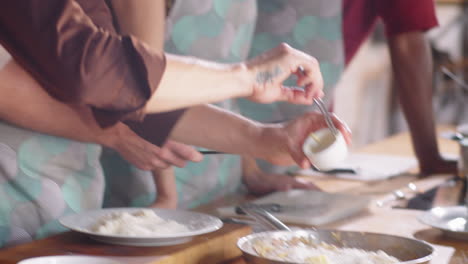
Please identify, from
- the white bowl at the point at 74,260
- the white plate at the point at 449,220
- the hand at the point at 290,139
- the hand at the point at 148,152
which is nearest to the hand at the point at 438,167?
the white plate at the point at 449,220

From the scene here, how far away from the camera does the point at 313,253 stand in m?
0.94

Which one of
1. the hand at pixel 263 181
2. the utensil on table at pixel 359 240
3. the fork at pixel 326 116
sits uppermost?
the fork at pixel 326 116

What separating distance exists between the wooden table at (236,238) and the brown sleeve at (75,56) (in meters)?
0.19

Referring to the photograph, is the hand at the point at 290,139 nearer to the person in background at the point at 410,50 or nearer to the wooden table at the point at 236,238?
the wooden table at the point at 236,238

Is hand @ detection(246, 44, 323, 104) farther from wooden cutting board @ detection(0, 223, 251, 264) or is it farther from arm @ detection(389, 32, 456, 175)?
arm @ detection(389, 32, 456, 175)

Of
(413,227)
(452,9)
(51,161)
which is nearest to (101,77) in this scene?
(51,161)

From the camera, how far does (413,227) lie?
51.1 inches

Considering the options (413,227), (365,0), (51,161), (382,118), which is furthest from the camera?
(382,118)

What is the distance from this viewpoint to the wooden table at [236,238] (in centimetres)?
95

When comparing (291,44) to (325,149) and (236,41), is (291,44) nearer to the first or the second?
(236,41)

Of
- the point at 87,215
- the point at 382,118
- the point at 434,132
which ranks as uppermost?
the point at 87,215

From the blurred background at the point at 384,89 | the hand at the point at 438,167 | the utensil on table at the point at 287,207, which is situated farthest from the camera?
the blurred background at the point at 384,89

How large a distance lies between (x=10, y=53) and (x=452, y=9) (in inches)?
176

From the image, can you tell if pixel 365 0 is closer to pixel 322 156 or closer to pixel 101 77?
pixel 322 156
